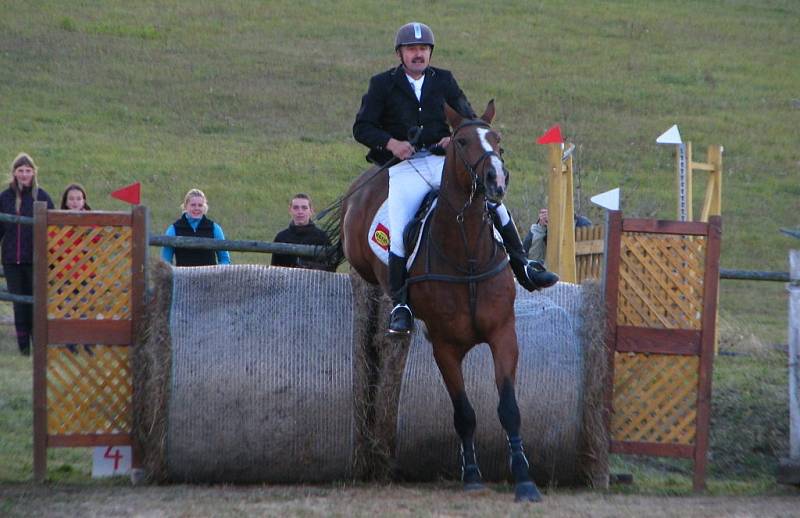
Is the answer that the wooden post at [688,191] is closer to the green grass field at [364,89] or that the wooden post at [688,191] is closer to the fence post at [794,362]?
the green grass field at [364,89]

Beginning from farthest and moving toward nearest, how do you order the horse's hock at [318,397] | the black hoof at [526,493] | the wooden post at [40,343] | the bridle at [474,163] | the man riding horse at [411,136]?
the wooden post at [40,343] < the horse's hock at [318,397] < the man riding horse at [411,136] < the black hoof at [526,493] < the bridle at [474,163]

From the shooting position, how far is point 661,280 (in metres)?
Result: 8.29

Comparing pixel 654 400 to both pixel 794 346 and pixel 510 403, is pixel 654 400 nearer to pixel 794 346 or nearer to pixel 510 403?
pixel 794 346

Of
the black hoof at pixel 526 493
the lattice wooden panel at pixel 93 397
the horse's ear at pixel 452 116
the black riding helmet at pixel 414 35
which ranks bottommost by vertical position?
the black hoof at pixel 526 493

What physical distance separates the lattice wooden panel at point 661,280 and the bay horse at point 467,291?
1096 mm

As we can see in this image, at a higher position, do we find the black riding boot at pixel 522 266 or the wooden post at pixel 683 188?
the wooden post at pixel 683 188

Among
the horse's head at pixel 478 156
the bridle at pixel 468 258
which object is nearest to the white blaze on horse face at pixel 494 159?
the horse's head at pixel 478 156

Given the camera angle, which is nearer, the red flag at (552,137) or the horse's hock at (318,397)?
the horse's hock at (318,397)

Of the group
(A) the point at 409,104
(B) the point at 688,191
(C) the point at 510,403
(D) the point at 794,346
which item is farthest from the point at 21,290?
(D) the point at 794,346

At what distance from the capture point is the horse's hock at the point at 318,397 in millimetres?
7949

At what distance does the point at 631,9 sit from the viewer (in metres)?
43.5

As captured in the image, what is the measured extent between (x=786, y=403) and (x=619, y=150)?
1813 cm

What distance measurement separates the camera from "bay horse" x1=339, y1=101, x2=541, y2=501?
24.1 feet

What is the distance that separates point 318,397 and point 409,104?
2096 millimetres
